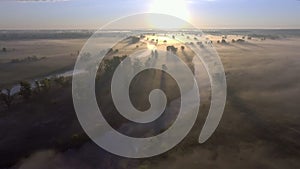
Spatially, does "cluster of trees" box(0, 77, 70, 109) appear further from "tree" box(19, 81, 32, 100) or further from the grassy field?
the grassy field

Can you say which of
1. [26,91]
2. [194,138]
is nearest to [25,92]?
[26,91]

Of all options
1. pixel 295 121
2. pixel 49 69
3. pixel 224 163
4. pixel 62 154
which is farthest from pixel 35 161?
pixel 49 69

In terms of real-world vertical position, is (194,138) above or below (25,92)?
below

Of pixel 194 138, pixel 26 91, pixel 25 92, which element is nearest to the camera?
pixel 194 138

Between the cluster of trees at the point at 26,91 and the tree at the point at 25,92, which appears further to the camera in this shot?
the tree at the point at 25,92

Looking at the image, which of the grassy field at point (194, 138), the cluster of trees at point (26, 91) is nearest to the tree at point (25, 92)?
the cluster of trees at point (26, 91)

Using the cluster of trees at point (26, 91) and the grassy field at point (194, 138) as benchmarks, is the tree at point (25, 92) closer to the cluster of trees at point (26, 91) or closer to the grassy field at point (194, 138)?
the cluster of trees at point (26, 91)

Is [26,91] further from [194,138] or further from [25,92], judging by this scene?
[194,138]

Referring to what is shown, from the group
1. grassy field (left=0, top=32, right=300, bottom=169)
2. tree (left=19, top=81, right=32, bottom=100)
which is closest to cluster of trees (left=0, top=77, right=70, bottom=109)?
tree (left=19, top=81, right=32, bottom=100)

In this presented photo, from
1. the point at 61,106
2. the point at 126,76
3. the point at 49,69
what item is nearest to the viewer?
the point at 61,106

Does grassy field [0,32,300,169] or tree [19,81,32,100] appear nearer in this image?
grassy field [0,32,300,169]

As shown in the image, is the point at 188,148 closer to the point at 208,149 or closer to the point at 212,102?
the point at 208,149
